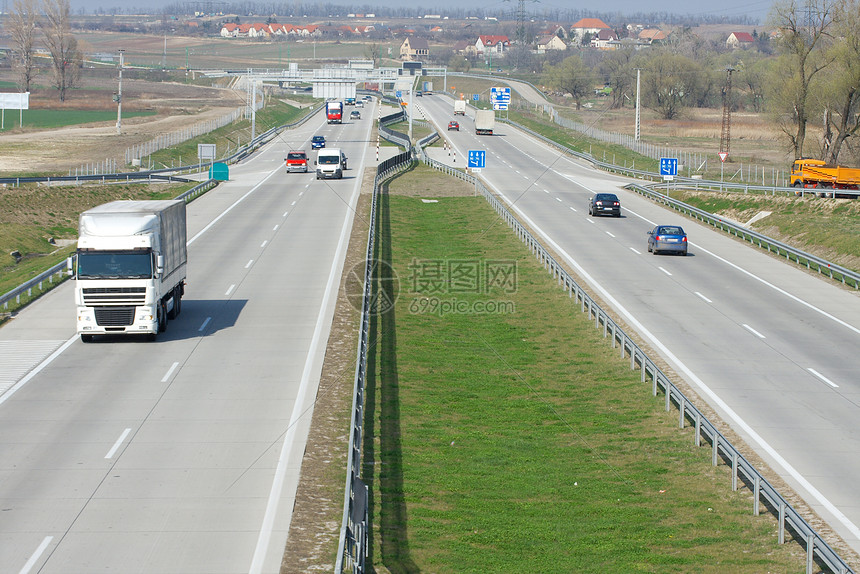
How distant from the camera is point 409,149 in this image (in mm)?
90312

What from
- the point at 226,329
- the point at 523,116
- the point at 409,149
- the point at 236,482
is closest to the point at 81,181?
the point at 409,149

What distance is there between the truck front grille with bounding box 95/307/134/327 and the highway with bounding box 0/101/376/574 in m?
0.74

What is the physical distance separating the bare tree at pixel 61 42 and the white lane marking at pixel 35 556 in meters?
158

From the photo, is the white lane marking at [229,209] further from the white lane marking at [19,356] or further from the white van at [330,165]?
the white lane marking at [19,356]

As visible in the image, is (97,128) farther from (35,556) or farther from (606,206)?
(35,556)

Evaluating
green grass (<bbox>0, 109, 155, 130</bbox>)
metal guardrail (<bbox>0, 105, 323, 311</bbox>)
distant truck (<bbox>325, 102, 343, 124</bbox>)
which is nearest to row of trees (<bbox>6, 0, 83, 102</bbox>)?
green grass (<bbox>0, 109, 155, 130</bbox>)

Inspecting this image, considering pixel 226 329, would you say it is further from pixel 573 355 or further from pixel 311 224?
pixel 311 224

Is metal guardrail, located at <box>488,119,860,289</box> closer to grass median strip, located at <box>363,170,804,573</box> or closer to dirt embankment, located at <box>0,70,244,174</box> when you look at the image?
grass median strip, located at <box>363,170,804,573</box>

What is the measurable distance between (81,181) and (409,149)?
32.4m

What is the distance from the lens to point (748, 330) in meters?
30.9

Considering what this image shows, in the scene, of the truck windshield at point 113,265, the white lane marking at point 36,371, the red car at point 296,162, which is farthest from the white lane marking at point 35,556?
the red car at point 296,162

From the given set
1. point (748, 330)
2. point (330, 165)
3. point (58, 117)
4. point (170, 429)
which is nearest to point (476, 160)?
point (330, 165)

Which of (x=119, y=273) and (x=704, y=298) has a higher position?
(x=119, y=273)

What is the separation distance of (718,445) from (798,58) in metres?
72.8
